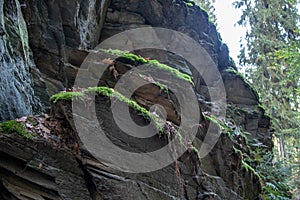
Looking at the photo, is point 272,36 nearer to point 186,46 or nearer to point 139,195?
point 186,46

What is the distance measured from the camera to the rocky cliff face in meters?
4.28

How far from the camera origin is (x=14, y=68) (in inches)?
227

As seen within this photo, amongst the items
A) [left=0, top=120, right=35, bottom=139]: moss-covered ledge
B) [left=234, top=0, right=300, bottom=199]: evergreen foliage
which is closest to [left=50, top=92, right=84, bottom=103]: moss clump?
[left=0, top=120, right=35, bottom=139]: moss-covered ledge

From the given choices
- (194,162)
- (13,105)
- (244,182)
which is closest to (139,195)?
(194,162)

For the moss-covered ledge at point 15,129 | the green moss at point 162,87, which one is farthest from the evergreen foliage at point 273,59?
the moss-covered ledge at point 15,129

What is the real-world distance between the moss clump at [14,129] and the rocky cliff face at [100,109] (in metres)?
0.07

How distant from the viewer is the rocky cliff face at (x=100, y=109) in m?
4.28

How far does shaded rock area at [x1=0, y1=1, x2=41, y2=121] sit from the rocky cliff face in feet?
0.08

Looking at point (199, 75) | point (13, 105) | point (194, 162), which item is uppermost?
point (199, 75)

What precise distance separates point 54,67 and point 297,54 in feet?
24.6

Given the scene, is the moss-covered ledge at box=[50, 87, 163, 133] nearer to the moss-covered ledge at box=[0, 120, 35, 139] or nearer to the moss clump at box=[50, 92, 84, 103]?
the moss clump at box=[50, 92, 84, 103]

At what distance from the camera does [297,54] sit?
32.1ft

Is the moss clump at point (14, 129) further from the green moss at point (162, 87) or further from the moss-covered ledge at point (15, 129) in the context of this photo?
the green moss at point (162, 87)

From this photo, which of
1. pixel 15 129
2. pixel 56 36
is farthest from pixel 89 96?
pixel 56 36
